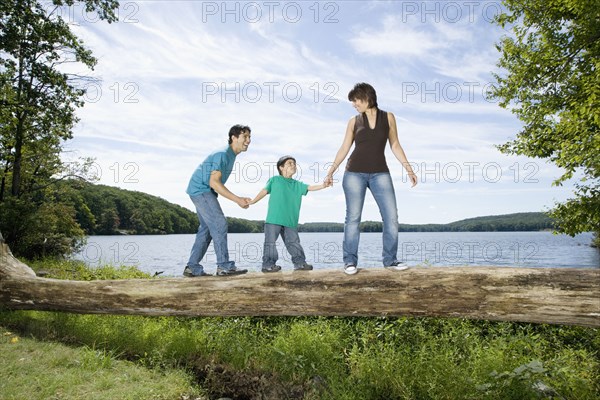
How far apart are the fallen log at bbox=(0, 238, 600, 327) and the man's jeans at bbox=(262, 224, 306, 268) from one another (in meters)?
0.28

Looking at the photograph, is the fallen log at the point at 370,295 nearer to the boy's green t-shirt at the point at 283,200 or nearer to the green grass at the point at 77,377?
the boy's green t-shirt at the point at 283,200

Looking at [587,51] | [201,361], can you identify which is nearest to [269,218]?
[201,361]

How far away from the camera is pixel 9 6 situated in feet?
56.3

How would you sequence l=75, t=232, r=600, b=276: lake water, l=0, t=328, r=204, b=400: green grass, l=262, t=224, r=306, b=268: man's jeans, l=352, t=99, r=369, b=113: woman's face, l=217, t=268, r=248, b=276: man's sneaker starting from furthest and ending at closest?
l=75, t=232, r=600, b=276: lake water, l=217, t=268, r=248, b=276: man's sneaker, l=262, t=224, r=306, b=268: man's jeans, l=352, t=99, r=369, b=113: woman's face, l=0, t=328, r=204, b=400: green grass

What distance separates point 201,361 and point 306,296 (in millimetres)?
1871

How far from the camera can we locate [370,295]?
19.0 ft

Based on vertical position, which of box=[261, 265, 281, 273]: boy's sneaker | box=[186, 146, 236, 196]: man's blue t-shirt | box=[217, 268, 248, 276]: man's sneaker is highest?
box=[186, 146, 236, 196]: man's blue t-shirt

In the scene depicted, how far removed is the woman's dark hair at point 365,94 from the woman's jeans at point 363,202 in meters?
1.02

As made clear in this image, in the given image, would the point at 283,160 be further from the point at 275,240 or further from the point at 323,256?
the point at 323,256

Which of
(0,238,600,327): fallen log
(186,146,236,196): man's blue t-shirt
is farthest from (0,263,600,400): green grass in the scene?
(186,146,236,196): man's blue t-shirt

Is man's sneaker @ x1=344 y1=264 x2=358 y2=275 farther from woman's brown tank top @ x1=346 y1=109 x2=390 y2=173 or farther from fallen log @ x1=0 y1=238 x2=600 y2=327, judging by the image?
woman's brown tank top @ x1=346 y1=109 x2=390 y2=173

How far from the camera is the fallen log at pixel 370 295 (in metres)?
5.16

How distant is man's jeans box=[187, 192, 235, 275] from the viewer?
6371 millimetres

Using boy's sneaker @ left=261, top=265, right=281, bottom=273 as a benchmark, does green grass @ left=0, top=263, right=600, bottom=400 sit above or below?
below
